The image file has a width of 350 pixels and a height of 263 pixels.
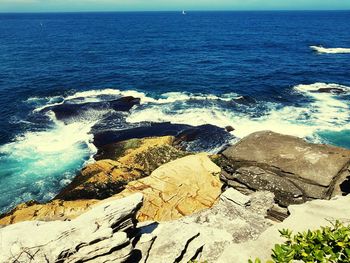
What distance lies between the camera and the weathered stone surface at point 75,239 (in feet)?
36.1

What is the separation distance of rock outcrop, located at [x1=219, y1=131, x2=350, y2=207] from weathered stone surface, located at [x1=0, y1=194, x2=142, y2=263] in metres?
8.77

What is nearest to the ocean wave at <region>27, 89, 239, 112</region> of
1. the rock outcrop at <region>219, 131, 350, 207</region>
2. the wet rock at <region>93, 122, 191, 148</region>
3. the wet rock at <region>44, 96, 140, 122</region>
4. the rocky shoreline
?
the wet rock at <region>44, 96, 140, 122</region>

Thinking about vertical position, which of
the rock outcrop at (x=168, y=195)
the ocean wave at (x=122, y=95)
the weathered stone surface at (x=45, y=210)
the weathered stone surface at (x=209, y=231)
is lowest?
the ocean wave at (x=122, y=95)

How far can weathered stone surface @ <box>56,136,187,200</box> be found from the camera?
25.6 m

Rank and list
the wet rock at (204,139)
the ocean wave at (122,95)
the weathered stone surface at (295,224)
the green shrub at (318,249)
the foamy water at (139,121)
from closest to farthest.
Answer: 1. the green shrub at (318,249)
2. the weathered stone surface at (295,224)
3. the foamy water at (139,121)
4. the wet rock at (204,139)
5. the ocean wave at (122,95)

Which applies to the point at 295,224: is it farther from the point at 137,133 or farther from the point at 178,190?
the point at 137,133

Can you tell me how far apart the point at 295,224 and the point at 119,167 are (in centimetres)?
1653

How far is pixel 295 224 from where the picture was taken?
45.3ft

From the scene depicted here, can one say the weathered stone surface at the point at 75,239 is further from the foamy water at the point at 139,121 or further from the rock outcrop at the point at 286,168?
the foamy water at the point at 139,121

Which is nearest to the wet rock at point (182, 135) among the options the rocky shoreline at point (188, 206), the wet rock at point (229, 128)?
the wet rock at point (229, 128)

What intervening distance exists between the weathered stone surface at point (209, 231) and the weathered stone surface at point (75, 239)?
1.53m

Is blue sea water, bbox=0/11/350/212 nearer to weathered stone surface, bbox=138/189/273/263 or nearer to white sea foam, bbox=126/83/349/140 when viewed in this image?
white sea foam, bbox=126/83/349/140

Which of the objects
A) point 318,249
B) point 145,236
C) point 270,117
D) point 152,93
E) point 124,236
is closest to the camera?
point 318,249

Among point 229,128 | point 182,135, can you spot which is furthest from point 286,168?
point 229,128
